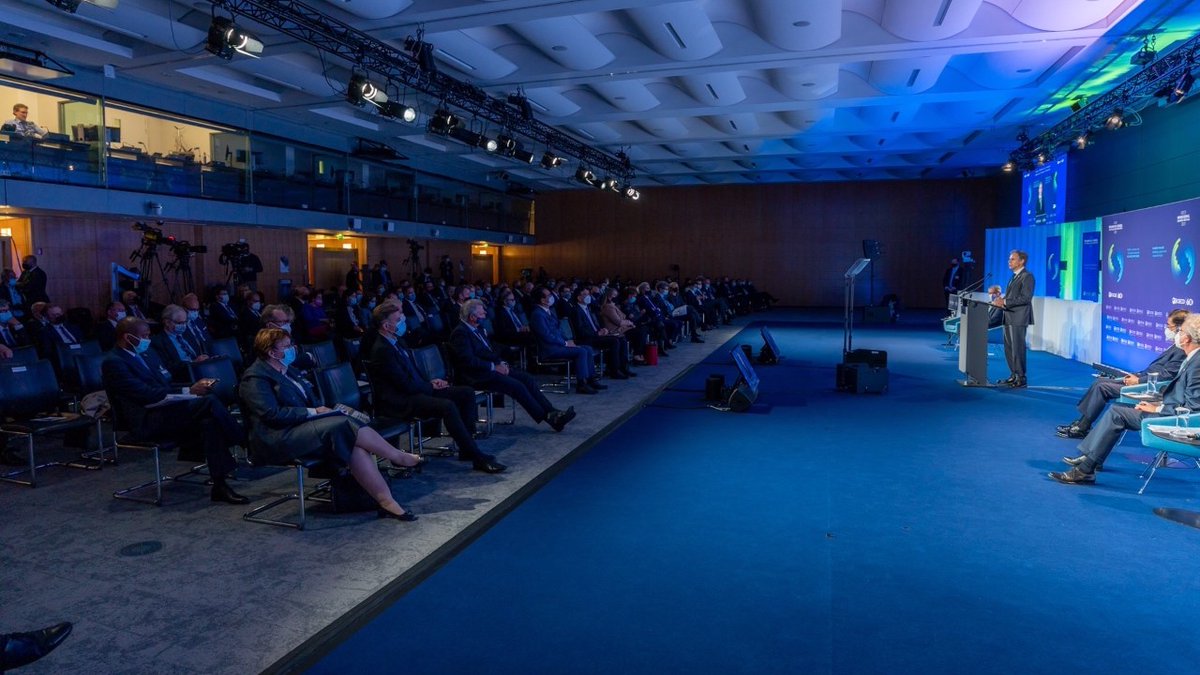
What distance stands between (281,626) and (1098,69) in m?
11.9

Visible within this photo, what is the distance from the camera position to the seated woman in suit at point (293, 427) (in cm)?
405

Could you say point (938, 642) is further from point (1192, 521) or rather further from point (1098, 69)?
point (1098, 69)

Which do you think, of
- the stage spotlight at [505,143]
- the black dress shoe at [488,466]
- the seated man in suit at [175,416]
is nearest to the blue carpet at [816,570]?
the black dress shoe at [488,466]

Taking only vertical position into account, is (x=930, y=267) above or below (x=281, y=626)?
above

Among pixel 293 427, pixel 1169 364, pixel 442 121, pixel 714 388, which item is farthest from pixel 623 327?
pixel 293 427

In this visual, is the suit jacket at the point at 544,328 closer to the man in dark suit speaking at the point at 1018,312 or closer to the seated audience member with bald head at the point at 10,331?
the seated audience member with bald head at the point at 10,331

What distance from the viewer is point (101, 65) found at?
10.2m

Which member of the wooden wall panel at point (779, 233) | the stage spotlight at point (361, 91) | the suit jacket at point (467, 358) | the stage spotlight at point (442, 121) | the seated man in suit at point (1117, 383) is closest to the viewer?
the seated man in suit at point (1117, 383)

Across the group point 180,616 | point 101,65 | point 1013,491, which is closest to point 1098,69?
point 1013,491

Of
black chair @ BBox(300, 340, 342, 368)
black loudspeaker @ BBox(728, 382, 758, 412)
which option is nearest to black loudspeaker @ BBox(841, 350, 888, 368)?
black loudspeaker @ BBox(728, 382, 758, 412)

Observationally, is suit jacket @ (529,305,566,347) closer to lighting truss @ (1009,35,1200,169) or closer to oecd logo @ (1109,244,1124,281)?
oecd logo @ (1109,244,1124,281)

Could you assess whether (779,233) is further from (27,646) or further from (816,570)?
(27,646)

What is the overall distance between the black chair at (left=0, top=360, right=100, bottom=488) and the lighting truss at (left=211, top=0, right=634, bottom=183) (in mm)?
3527

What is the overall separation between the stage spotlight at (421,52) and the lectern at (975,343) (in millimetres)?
6913
